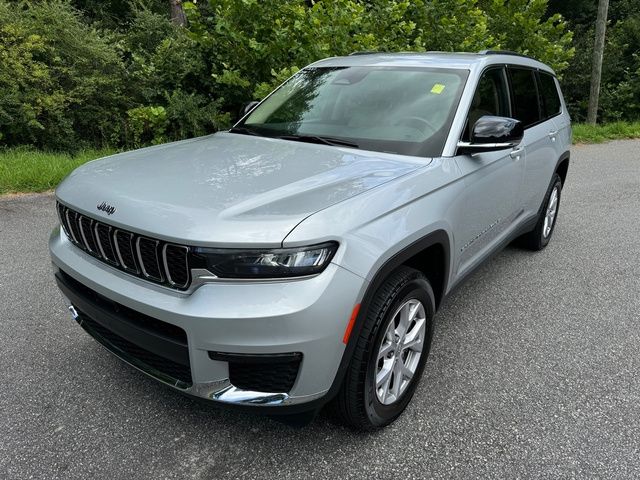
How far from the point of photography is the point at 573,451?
7.62ft

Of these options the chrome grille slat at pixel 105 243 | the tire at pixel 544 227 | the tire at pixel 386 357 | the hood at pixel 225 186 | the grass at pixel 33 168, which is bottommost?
the grass at pixel 33 168

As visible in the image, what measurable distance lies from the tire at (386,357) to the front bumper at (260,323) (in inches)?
6.5

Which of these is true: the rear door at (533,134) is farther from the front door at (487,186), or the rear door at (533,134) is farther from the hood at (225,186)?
the hood at (225,186)

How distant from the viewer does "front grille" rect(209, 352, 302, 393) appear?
191 centimetres

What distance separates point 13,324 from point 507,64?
383cm

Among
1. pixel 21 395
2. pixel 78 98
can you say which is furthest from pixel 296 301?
pixel 78 98

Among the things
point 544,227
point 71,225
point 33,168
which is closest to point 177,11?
point 33,168

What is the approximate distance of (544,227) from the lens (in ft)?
15.8

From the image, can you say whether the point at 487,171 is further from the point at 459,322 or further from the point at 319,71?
the point at 319,71

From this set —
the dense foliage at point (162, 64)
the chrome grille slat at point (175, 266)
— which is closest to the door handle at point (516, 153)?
the chrome grille slat at point (175, 266)

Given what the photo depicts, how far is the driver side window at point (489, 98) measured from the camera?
310cm

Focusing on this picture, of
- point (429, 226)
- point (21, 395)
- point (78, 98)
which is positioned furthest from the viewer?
point (78, 98)

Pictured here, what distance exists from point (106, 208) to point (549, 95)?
407 cm

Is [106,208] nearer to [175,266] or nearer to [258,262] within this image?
[175,266]
